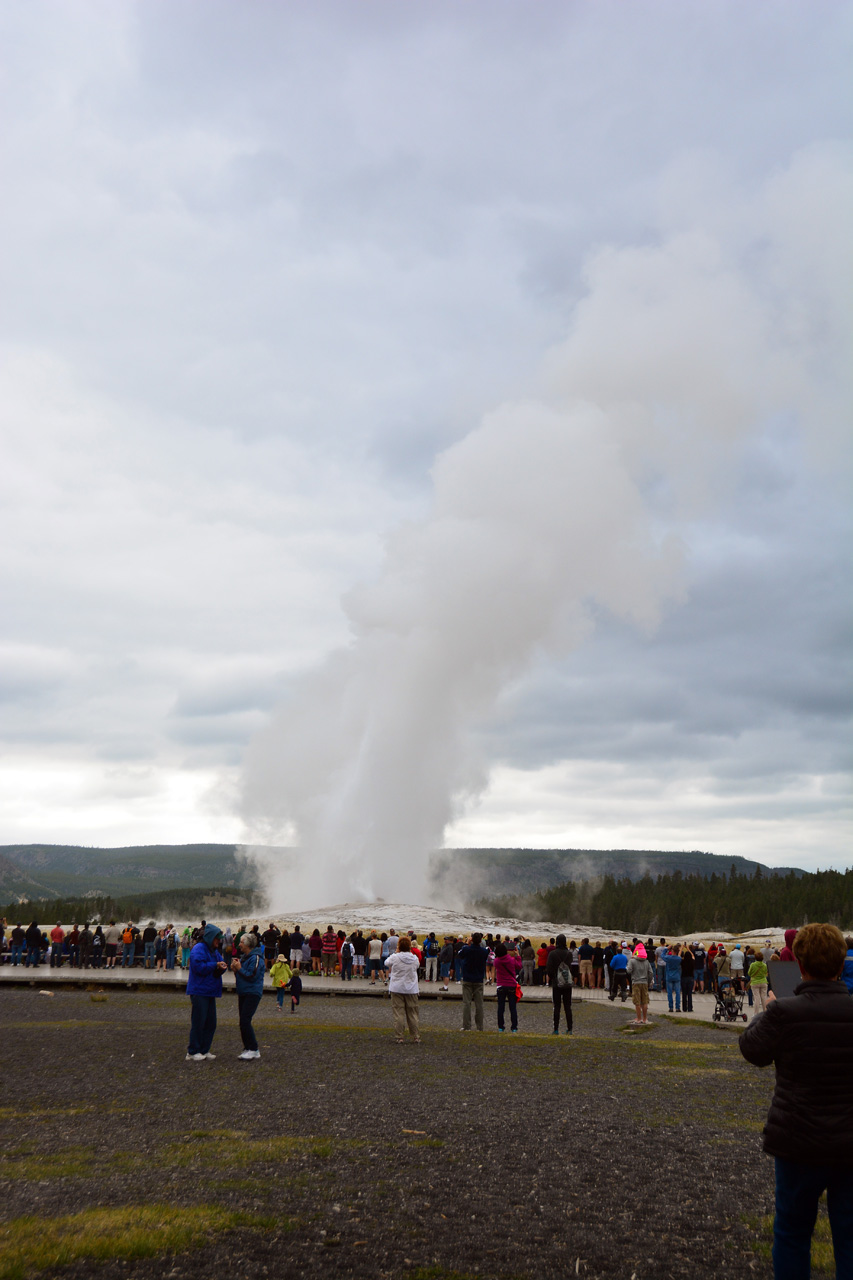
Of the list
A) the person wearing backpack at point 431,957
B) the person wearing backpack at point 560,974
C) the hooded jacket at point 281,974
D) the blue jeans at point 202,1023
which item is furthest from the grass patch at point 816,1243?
the person wearing backpack at point 431,957

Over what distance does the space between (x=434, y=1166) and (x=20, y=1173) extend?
12.1 ft

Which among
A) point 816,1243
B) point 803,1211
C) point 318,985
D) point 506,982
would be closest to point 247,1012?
point 506,982

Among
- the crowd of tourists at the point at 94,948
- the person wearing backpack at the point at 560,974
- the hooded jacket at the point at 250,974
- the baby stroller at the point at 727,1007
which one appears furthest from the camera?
the crowd of tourists at the point at 94,948

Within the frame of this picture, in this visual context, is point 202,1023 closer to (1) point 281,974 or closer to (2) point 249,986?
(2) point 249,986

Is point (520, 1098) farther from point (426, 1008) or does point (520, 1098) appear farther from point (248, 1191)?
point (426, 1008)

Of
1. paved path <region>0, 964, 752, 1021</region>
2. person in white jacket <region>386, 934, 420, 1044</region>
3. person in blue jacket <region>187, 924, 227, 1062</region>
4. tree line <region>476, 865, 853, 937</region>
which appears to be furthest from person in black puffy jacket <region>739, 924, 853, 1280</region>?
tree line <region>476, 865, 853, 937</region>

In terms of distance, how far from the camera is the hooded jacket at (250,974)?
17172mm

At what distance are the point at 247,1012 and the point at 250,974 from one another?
616 mm

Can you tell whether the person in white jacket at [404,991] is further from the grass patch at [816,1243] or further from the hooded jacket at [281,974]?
the grass patch at [816,1243]

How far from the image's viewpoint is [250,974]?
56.6 feet

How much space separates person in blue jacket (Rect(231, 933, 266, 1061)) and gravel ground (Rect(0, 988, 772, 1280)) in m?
0.50

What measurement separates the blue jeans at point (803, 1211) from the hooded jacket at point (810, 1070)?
0.10 meters

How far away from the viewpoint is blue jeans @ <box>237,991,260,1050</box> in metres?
17.0

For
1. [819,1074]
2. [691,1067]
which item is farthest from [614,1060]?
[819,1074]
